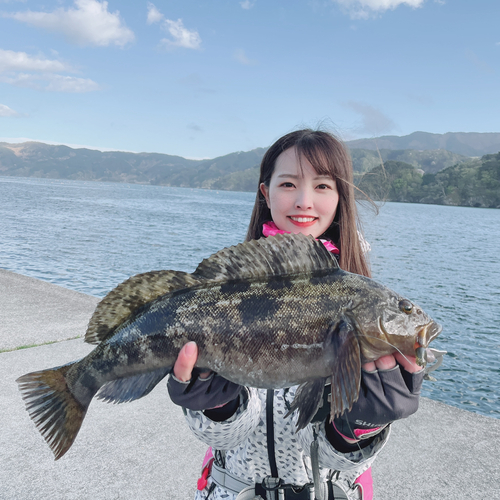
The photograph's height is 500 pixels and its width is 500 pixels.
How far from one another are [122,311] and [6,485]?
2.59 metres

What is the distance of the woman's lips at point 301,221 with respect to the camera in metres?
2.97

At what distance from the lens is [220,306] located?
2.19 m

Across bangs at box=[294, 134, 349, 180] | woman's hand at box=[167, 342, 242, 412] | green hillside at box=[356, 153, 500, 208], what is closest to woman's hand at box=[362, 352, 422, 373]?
woman's hand at box=[167, 342, 242, 412]

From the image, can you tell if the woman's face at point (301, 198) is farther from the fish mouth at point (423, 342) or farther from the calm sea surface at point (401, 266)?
the calm sea surface at point (401, 266)

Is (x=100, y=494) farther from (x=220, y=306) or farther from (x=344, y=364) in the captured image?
(x=344, y=364)

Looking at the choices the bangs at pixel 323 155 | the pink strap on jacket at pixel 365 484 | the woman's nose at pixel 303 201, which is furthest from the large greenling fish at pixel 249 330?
the pink strap on jacket at pixel 365 484

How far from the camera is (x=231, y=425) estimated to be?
2.38 metres

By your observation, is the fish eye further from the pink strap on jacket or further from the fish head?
the pink strap on jacket

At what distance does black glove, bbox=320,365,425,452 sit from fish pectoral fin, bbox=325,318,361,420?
122 millimetres

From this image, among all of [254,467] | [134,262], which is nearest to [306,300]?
[254,467]

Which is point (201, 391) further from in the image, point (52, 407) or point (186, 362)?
point (52, 407)

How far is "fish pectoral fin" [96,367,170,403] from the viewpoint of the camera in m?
2.23

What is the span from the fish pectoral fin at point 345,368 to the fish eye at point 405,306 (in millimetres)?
277

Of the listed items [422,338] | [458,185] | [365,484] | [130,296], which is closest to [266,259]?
[130,296]
